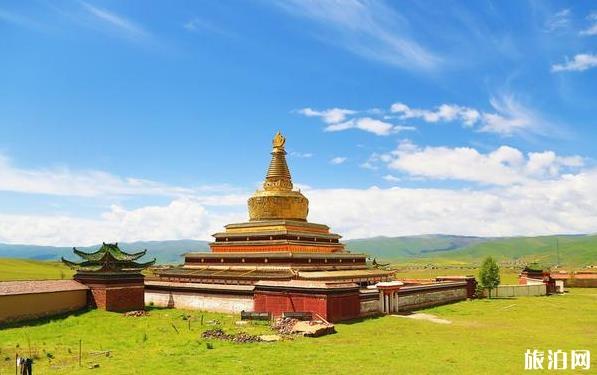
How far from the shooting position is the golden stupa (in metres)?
50.6

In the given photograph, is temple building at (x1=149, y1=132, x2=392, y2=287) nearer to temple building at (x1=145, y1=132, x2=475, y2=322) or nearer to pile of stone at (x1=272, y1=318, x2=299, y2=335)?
temple building at (x1=145, y1=132, x2=475, y2=322)

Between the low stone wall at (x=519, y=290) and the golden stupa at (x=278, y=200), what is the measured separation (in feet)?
68.5

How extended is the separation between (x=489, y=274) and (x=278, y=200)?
21.4 meters

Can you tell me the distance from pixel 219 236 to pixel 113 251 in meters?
Answer: 12.4

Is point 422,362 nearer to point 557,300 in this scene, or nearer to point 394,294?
point 394,294

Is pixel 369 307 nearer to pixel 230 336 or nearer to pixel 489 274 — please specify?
pixel 230 336

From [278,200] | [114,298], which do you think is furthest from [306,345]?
[278,200]

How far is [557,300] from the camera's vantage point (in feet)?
162

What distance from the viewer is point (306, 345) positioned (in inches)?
940

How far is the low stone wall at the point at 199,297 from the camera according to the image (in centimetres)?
3600

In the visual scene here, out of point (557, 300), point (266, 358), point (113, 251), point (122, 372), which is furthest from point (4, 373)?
point (557, 300)

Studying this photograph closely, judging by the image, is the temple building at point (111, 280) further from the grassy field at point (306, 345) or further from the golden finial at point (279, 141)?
the golden finial at point (279, 141)

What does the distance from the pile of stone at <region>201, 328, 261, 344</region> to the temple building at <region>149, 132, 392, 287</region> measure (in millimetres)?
12800

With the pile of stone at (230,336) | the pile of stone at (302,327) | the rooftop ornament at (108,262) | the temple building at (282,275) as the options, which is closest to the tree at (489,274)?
the temple building at (282,275)
